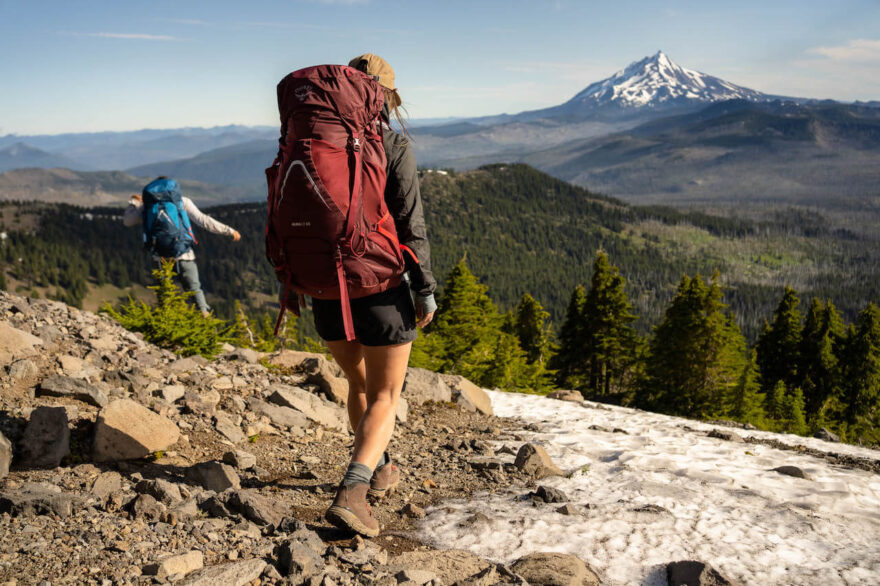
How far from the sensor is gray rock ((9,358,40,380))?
594cm

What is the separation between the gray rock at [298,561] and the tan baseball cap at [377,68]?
3018 millimetres

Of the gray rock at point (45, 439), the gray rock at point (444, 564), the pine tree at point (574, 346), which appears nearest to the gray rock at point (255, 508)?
the gray rock at point (444, 564)

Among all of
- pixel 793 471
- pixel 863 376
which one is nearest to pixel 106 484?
pixel 793 471

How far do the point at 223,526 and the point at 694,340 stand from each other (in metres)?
31.3

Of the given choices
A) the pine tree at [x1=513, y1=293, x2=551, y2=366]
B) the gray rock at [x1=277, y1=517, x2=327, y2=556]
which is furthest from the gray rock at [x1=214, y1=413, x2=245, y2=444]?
the pine tree at [x1=513, y1=293, x2=551, y2=366]

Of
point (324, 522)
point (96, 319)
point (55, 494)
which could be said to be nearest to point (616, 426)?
point (324, 522)

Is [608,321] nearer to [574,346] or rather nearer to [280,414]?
[574,346]

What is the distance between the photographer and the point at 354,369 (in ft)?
14.8

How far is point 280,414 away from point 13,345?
307 cm

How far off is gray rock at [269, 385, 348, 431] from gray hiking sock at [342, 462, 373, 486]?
3.51 m

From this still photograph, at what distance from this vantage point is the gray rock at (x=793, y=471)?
629 cm

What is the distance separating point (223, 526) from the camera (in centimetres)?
389

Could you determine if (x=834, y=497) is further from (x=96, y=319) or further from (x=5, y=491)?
(x=96, y=319)

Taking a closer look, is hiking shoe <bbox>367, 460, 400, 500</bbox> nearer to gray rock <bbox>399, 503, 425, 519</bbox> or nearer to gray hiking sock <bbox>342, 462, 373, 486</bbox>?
gray rock <bbox>399, 503, 425, 519</bbox>
